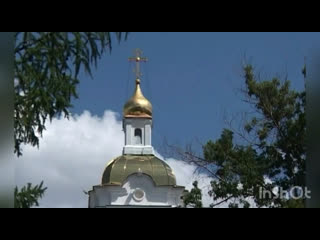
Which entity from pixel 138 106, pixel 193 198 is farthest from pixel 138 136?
pixel 193 198

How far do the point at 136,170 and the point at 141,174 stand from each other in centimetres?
7

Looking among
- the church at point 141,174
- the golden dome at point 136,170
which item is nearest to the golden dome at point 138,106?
the church at point 141,174

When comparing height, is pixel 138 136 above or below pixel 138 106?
below

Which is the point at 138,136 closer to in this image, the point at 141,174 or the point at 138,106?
the point at 138,106

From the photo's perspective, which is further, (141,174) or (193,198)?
(141,174)

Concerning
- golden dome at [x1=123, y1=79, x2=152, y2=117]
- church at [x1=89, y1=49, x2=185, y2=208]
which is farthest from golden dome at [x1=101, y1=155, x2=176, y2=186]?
golden dome at [x1=123, y1=79, x2=152, y2=117]

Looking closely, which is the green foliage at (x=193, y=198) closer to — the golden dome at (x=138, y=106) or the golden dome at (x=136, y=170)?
the golden dome at (x=136, y=170)

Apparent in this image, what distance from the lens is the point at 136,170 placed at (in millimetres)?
10375

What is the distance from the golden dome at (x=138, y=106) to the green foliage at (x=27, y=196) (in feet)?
3.51

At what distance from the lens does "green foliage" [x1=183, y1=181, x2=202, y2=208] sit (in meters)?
9.77

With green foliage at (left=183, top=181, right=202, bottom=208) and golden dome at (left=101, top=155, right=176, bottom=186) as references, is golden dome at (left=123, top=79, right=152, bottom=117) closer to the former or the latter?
golden dome at (left=101, top=155, right=176, bottom=186)

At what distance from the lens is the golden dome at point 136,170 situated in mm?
9727
